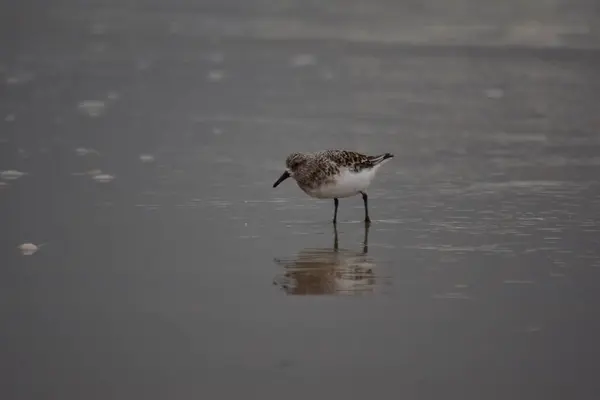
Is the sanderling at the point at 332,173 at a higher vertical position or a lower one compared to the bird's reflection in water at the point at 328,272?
higher

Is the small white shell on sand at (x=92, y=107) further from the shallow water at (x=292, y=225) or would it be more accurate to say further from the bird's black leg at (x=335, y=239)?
the bird's black leg at (x=335, y=239)

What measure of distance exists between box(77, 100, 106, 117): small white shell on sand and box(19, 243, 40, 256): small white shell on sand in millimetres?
Result: 4607


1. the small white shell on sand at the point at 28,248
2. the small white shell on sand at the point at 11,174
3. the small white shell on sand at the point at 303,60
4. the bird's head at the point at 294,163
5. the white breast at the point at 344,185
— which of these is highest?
the small white shell on sand at the point at 303,60

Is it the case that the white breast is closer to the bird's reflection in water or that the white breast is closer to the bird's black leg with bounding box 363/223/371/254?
the bird's black leg with bounding box 363/223/371/254

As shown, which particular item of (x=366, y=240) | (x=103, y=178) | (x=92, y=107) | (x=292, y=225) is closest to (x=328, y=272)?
(x=366, y=240)

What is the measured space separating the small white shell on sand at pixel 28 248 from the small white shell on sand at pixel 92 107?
461cm

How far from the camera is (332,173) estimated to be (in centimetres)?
857

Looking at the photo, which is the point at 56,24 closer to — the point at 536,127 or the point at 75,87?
the point at 75,87

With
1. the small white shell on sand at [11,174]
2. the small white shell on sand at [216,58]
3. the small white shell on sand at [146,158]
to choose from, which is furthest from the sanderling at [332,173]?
the small white shell on sand at [216,58]

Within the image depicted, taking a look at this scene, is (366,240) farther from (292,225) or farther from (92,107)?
(92,107)

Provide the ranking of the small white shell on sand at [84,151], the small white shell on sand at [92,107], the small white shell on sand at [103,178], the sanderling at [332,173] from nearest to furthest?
1. the sanderling at [332,173]
2. the small white shell on sand at [103,178]
3. the small white shell on sand at [84,151]
4. the small white shell on sand at [92,107]

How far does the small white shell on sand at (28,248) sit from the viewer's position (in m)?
7.49

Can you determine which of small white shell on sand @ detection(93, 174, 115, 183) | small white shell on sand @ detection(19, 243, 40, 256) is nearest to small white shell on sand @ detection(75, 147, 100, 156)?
small white shell on sand @ detection(93, 174, 115, 183)

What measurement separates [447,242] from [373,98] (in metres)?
5.48
